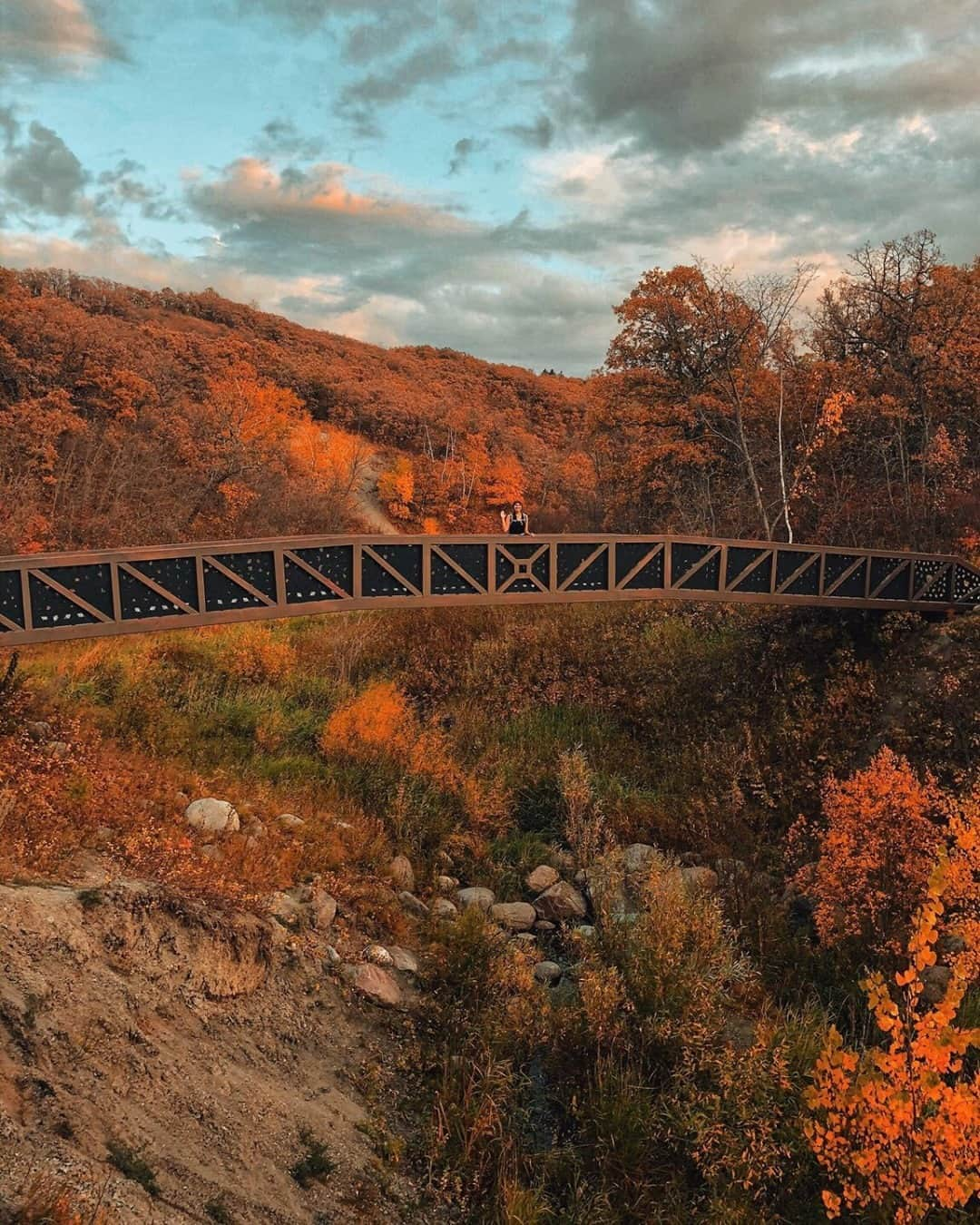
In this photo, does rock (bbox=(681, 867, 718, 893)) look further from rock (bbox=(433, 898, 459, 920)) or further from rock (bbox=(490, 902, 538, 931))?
rock (bbox=(433, 898, 459, 920))

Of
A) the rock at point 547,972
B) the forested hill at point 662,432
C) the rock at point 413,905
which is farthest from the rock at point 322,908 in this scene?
the forested hill at point 662,432

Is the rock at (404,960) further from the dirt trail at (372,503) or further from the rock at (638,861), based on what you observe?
the dirt trail at (372,503)

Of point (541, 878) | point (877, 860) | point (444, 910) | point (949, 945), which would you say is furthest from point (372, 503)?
point (949, 945)

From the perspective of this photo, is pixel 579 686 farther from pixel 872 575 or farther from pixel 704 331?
pixel 704 331

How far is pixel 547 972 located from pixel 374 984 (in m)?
2.45

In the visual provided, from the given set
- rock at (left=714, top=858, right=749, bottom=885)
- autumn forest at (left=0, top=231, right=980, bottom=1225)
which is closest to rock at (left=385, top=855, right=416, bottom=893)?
autumn forest at (left=0, top=231, right=980, bottom=1225)

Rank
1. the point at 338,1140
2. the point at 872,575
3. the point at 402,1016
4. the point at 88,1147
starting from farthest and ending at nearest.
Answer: the point at 872,575 → the point at 402,1016 → the point at 338,1140 → the point at 88,1147

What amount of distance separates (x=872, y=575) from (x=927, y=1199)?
42.1 ft

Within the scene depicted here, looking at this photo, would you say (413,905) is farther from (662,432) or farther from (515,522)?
(662,432)

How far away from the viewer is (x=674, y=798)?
48.2 ft

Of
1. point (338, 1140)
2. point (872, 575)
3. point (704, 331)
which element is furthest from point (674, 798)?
point (704, 331)

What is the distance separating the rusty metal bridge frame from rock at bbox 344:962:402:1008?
5.64 m

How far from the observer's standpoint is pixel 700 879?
12055 mm

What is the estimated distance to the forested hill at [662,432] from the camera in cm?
2262
